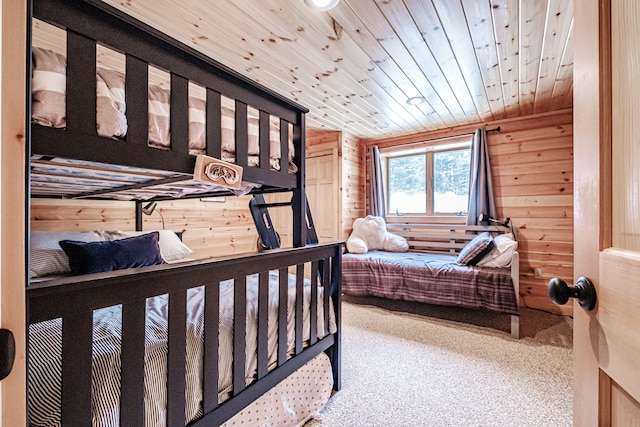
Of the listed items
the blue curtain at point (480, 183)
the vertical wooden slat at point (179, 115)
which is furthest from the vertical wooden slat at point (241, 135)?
the blue curtain at point (480, 183)

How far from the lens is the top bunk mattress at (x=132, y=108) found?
2.23 feet

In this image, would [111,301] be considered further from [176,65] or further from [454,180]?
[454,180]

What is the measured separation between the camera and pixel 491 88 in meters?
2.54

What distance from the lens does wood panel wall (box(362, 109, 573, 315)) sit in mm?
2980

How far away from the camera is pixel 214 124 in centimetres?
103

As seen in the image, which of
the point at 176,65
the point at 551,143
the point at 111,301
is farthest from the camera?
the point at 551,143

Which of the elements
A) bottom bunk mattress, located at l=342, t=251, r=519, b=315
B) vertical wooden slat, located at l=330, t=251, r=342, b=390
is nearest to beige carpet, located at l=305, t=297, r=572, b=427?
vertical wooden slat, located at l=330, t=251, r=342, b=390

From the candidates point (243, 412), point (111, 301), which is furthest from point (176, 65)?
point (243, 412)

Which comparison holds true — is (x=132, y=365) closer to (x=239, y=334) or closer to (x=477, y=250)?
(x=239, y=334)

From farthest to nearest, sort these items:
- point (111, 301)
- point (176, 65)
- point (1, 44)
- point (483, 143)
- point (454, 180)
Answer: point (454, 180) → point (483, 143) → point (176, 65) → point (111, 301) → point (1, 44)

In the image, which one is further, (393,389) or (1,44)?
(393,389)

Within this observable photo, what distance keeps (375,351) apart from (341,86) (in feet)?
7.42

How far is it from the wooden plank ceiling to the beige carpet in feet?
7.16

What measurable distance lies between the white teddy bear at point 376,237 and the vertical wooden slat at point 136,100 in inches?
119
